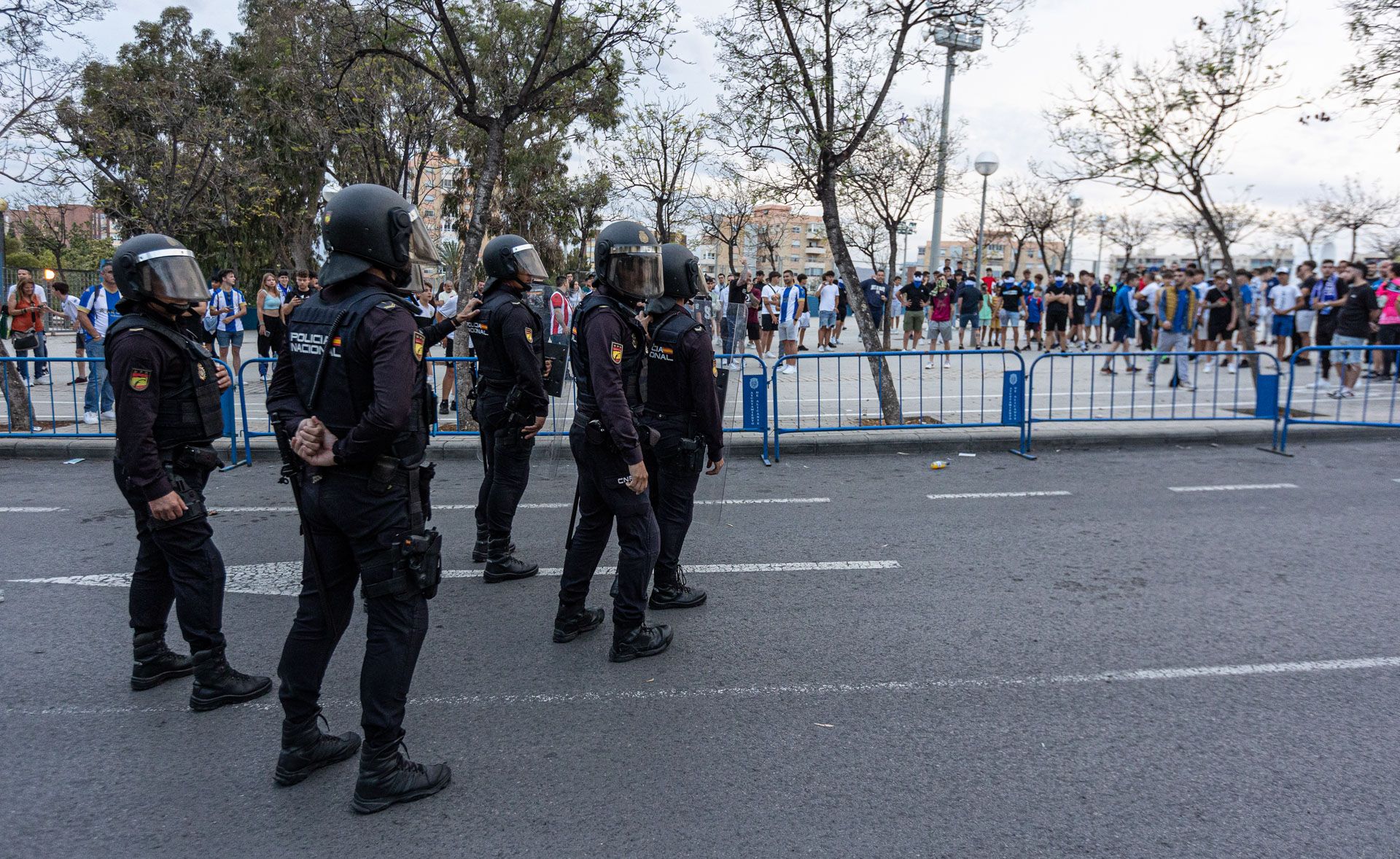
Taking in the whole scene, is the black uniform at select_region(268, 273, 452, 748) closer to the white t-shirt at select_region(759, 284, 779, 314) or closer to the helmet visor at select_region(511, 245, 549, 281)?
the helmet visor at select_region(511, 245, 549, 281)

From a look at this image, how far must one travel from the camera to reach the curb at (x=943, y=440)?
977 centimetres

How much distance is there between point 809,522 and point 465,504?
296cm

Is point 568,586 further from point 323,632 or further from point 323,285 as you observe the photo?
point 323,285

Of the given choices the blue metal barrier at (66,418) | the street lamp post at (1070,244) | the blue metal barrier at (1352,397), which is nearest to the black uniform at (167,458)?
the blue metal barrier at (66,418)

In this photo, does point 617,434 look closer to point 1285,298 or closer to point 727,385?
point 727,385

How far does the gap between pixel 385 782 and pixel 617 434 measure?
67.3 inches

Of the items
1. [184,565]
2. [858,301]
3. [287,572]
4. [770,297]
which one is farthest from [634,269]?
[770,297]

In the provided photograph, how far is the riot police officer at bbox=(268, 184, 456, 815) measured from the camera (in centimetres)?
303

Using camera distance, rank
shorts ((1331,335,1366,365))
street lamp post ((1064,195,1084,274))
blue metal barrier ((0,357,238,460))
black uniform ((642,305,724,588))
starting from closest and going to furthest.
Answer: black uniform ((642,305,724,588))
blue metal barrier ((0,357,238,460))
shorts ((1331,335,1366,365))
street lamp post ((1064,195,1084,274))

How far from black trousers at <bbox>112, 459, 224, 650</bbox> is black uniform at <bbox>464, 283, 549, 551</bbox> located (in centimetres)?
187

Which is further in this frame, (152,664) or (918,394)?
(918,394)

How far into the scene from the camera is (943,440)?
10008mm

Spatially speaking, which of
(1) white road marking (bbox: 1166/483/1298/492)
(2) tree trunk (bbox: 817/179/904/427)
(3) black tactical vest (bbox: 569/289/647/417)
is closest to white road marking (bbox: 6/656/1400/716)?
(3) black tactical vest (bbox: 569/289/647/417)

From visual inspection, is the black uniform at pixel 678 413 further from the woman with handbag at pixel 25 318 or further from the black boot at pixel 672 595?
the woman with handbag at pixel 25 318
